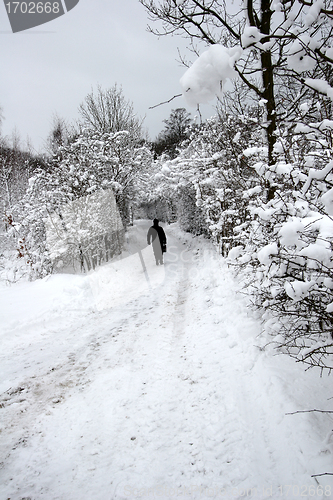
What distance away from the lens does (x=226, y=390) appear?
9.77 ft

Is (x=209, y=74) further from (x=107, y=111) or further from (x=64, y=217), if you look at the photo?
(x=107, y=111)

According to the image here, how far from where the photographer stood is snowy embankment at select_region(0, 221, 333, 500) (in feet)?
6.52

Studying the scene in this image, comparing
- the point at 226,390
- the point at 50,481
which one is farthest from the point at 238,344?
the point at 50,481

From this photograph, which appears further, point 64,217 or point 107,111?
point 107,111

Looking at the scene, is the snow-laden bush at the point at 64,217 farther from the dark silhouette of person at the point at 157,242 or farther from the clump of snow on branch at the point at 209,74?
the clump of snow on branch at the point at 209,74

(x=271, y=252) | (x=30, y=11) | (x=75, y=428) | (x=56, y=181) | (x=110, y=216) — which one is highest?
(x=30, y=11)

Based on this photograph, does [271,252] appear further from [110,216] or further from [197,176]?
[110,216]

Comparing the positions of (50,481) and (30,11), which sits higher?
(30,11)

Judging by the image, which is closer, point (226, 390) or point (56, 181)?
point (226, 390)

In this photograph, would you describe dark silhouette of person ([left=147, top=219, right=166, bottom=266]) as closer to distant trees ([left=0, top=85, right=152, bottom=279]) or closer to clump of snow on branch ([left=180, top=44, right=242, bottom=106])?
distant trees ([left=0, top=85, right=152, bottom=279])

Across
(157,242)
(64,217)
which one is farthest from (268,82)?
(64,217)

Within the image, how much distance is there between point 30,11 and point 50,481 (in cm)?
799

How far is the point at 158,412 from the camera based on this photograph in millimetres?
2736

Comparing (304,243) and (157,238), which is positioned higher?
(304,243)
